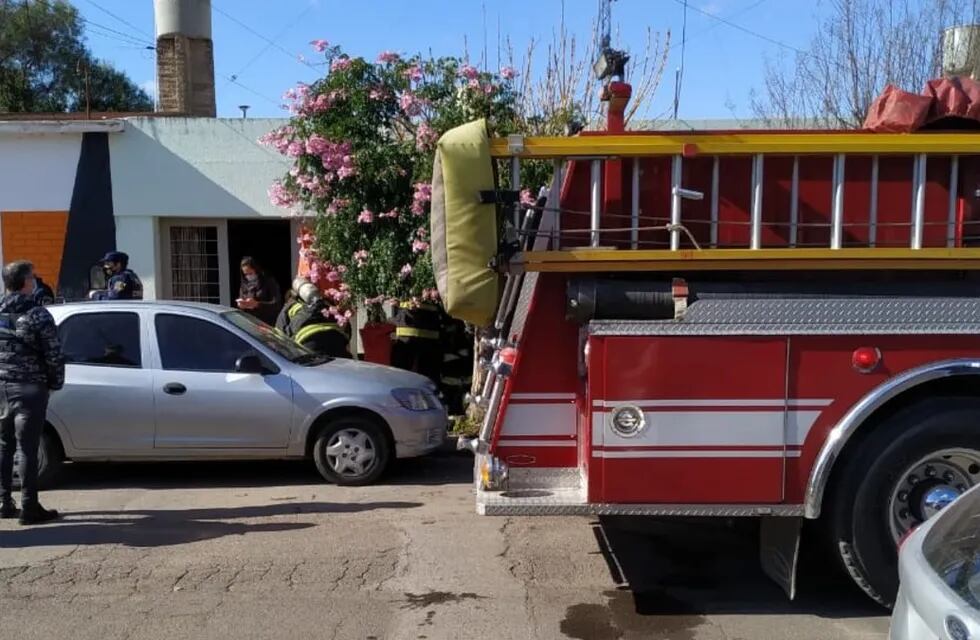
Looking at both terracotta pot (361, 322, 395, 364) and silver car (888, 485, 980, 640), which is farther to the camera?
terracotta pot (361, 322, 395, 364)

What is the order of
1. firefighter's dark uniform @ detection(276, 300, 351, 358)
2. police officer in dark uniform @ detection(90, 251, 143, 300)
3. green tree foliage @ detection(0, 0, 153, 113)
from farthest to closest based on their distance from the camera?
1. green tree foliage @ detection(0, 0, 153, 113)
2. police officer in dark uniform @ detection(90, 251, 143, 300)
3. firefighter's dark uniform @ detection(276, 300, 351, 358)

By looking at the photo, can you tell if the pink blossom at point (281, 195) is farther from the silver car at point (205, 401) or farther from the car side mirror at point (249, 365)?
the car side mirror at point (249, 365)

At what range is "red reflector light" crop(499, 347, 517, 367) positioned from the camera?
4906 millimetres

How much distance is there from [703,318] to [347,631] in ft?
8.10

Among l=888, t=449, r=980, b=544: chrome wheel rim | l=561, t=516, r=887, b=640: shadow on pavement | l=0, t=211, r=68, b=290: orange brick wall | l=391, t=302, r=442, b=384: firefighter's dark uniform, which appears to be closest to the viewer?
l=888, t=449, r=980, b=544: chrome wheel rim

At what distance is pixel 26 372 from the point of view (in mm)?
6488

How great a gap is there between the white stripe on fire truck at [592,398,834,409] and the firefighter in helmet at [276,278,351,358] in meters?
5.33

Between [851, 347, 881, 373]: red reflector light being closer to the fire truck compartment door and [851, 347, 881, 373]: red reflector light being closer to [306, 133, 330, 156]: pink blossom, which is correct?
the fire truck compartment door

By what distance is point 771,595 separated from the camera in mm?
5215

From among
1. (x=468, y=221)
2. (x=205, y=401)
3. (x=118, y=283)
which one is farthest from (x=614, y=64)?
(x=118, y=283)

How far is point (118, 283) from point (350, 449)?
3876mm

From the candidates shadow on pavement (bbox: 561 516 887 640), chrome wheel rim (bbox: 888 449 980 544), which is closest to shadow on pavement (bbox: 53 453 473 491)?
shadow on pavement (bbox: 561 516 887 640)

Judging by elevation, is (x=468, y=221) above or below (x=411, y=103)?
below

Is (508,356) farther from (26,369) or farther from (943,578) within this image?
(26,369)
